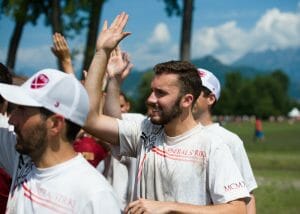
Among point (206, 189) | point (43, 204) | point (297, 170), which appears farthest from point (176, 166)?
point (297, 170)

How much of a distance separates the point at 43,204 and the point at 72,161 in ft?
0.79

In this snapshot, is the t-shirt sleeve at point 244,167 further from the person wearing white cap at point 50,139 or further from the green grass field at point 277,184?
the green grass field at point 277,184

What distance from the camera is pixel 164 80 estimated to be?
421cm

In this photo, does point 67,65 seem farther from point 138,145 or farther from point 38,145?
point 38,145

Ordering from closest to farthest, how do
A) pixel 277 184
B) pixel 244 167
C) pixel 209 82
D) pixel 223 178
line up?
pixel 223 178
pixel 244 167
pixel 209 82
pixel 277 184

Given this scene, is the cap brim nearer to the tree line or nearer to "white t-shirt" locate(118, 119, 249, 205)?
"white t-shirt" locate(118, 119, 249, 205)

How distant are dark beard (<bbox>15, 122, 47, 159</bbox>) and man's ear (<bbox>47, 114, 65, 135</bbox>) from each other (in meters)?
0.03

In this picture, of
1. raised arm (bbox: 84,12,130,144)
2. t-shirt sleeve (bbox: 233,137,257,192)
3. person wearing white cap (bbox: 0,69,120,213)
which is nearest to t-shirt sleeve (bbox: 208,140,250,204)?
raised arm (bbox: 84,12,130,144)

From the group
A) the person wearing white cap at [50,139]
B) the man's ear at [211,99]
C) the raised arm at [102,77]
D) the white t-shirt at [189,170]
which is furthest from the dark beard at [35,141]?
the man's ear at [211,99]

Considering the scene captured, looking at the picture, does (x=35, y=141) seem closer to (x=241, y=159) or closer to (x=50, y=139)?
(x=50, y=139)

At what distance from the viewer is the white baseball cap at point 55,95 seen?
3.10m

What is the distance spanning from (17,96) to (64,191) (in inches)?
20.3

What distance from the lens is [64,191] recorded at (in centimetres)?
303

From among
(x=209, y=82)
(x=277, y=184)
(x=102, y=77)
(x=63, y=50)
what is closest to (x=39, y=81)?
(x=102, y=77)
